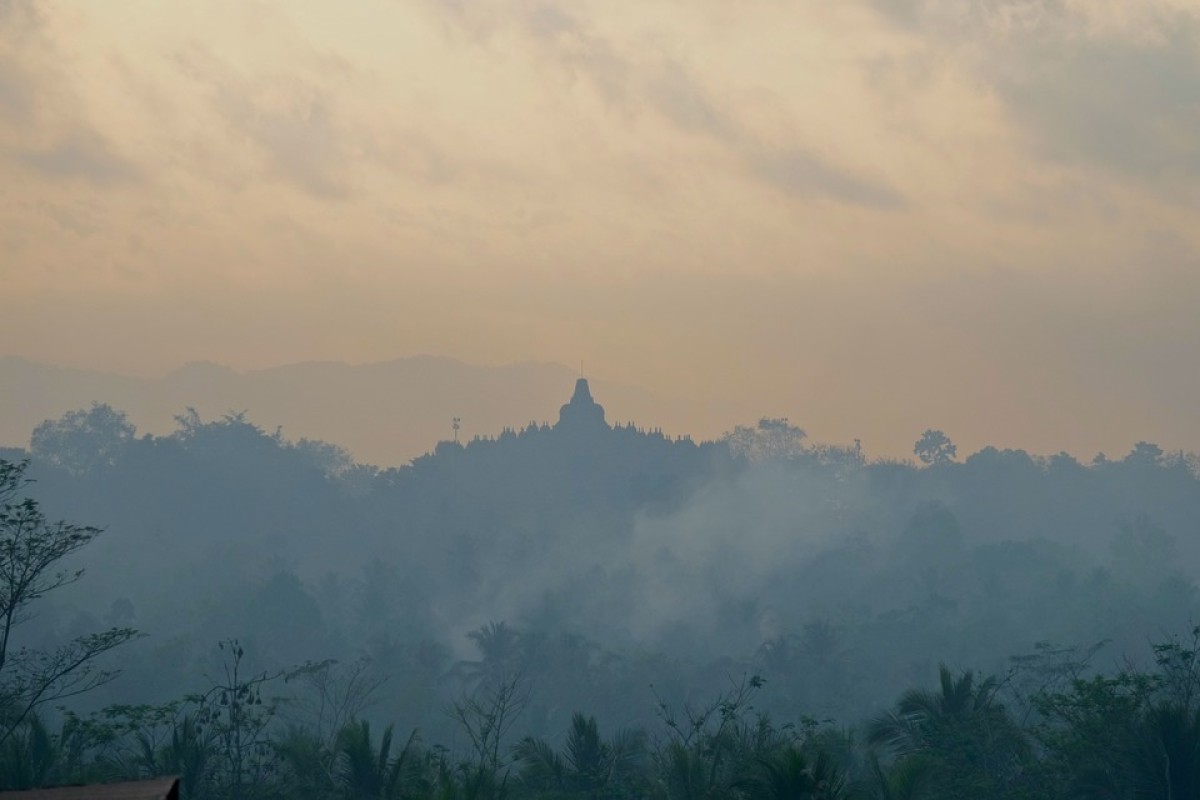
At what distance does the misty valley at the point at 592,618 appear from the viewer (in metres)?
27.3

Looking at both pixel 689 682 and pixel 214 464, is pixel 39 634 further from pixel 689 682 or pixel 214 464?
pixel 214 464

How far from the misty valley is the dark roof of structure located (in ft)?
34.1

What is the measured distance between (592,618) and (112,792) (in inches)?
3306

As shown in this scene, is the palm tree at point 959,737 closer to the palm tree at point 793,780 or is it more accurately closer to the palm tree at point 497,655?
the palm tree at point 793,780

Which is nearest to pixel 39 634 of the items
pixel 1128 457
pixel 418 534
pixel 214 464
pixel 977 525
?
pixel 418 534

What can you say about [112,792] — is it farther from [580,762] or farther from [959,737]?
[959,737]

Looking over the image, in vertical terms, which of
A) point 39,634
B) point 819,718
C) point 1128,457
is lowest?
point 819,718

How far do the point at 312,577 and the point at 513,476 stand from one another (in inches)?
1329

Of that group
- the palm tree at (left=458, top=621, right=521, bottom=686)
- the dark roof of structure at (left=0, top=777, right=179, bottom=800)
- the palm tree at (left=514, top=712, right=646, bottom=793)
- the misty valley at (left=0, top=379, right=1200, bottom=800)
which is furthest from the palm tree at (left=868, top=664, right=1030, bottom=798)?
the palm tree at (left=458, top=621, right=521, bottom=686)

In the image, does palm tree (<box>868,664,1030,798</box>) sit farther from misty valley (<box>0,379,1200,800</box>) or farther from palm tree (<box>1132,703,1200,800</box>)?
palm tree (<box>1132,703,1200,800</box>)

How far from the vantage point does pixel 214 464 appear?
14012 centimetres

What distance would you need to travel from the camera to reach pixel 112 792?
10117mm

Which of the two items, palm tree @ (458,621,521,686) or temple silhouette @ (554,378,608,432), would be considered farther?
temple silhouette @ (554,378,608,432)

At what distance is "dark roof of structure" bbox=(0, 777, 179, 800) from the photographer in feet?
32.6
